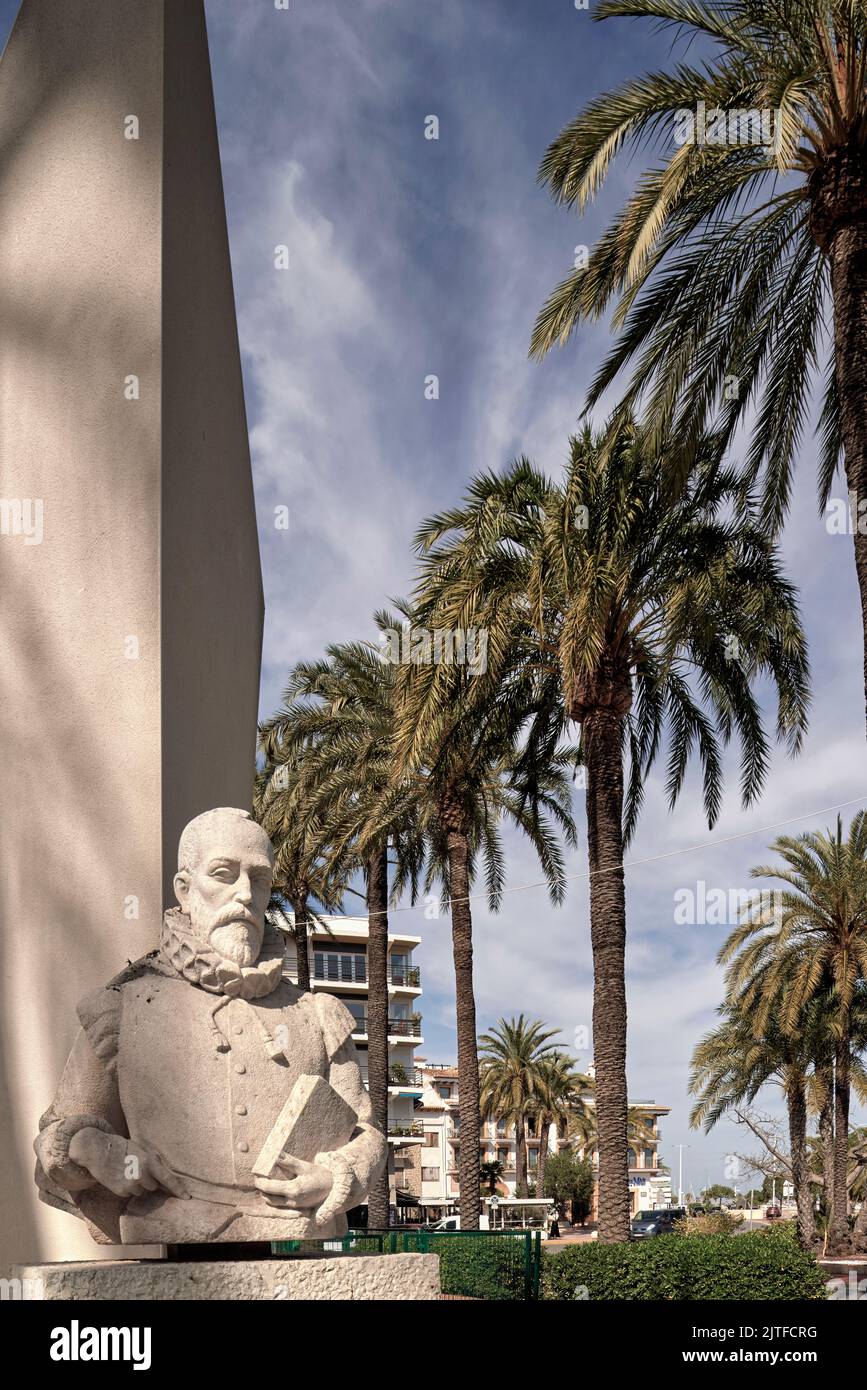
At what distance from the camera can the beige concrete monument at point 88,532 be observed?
5.68m

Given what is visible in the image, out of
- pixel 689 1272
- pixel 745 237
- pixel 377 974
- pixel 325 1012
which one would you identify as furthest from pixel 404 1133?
pixel 325 1012

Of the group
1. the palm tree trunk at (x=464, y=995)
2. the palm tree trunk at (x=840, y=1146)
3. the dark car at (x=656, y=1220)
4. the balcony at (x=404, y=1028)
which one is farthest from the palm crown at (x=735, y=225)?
the balcony at (x=404, y=1028)

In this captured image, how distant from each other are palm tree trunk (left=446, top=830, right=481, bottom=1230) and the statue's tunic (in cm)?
1948

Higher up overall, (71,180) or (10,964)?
(71,180)

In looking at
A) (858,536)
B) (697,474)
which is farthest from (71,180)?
(697,474)

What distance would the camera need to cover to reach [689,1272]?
45.6ft

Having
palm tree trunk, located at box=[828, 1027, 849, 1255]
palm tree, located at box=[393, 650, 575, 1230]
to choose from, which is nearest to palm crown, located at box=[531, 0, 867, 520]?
palm tree, located at box=[393, 650, 575, 1230]

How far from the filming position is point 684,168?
1117cm

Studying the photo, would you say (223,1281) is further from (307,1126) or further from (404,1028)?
(404,1028)

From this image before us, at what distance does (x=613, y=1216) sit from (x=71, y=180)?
514 inches

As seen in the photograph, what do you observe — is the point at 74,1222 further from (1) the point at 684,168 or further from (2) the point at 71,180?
(1) the point at 684,168

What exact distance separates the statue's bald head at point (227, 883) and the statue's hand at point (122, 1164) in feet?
2.00

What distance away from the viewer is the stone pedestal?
356cm

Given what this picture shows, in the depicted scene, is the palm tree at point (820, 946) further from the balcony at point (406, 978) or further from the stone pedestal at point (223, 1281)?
the balcony at point (406, 978)
